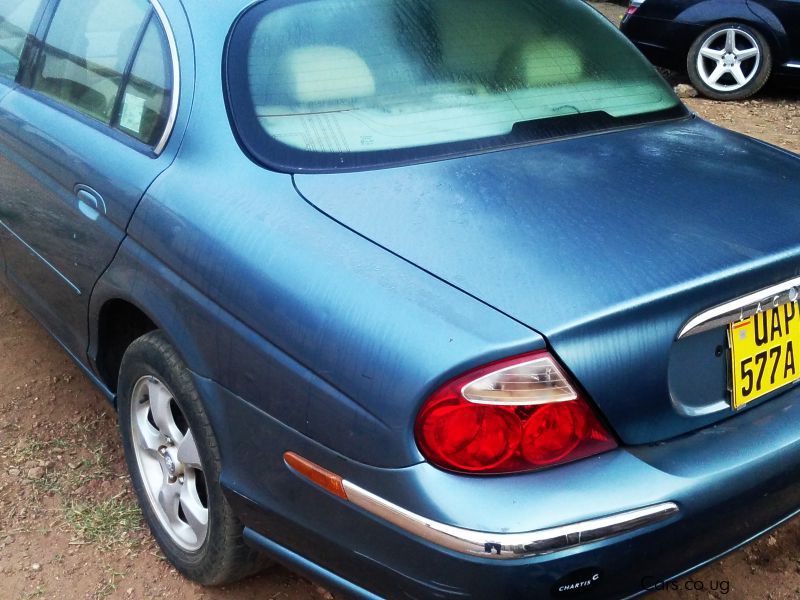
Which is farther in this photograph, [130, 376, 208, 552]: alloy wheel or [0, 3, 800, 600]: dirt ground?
[0, 3, 800, 600]: dirt ground

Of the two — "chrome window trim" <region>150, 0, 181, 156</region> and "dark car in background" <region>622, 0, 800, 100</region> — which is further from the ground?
"chrome window trim" <region>150, 0, 181, 156</region>

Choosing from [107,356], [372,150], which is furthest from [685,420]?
[107,356]

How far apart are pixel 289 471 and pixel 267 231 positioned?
499 millimetres

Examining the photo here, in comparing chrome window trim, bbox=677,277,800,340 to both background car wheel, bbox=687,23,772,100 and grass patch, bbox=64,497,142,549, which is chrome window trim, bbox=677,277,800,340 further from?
background car wheel, bbox=687,23,772,100

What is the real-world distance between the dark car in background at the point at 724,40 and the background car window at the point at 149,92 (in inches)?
241

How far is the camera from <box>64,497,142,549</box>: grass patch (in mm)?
2662

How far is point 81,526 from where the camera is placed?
2.71 meters

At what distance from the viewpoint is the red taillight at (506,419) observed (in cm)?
160

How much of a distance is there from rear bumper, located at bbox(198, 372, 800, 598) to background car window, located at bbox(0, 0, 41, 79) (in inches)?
69.2

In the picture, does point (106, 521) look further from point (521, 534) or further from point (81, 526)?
point (521, 534)

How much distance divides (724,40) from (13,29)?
6032mm

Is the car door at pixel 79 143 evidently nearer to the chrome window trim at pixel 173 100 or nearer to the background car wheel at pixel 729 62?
the chrome window trim at pixel 173 100

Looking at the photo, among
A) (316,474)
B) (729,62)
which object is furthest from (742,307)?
(729,62)

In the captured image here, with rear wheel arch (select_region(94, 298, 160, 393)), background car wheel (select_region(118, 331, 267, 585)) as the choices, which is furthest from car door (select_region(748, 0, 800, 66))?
background car wheel (select_region(118, 331, 267, 585))
